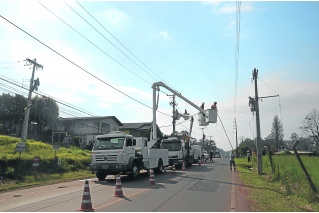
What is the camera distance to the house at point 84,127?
191ft

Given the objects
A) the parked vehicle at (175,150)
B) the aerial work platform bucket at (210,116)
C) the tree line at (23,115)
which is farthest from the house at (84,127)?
the aerial work platform bucket at (210,116)

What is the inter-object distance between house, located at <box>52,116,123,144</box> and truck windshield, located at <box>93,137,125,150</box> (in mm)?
38143

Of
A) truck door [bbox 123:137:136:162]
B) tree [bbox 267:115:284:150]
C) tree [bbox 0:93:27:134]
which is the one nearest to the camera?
truck door [bbox 123:137:136:162]

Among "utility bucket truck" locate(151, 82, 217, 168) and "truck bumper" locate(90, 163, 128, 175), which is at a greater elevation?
"utility bucket truck" locate(151, 82, 217, 168)

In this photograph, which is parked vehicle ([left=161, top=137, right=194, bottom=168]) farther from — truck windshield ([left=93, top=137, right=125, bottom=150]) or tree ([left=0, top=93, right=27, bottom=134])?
tree ([left=0, top=93, right=27, bottom=134])

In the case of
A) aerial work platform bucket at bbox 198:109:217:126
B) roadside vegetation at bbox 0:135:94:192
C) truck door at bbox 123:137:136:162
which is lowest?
roadside vegetation at bbox 0:135:94:192

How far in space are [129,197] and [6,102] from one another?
56.0 meters

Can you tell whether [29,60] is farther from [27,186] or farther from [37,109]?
[27,186]

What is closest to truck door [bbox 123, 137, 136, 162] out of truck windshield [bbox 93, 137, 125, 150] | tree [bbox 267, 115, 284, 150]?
truck windshield [bbox 93, 137, 125, 150]

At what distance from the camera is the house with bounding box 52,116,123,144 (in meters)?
58.2

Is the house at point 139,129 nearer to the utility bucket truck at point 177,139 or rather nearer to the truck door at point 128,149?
the utility bucket truck at point 177,139

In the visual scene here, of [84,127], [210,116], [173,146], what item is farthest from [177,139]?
[84,127]

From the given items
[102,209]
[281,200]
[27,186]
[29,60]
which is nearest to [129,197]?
[102,209]

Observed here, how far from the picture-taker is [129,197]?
11.5m
